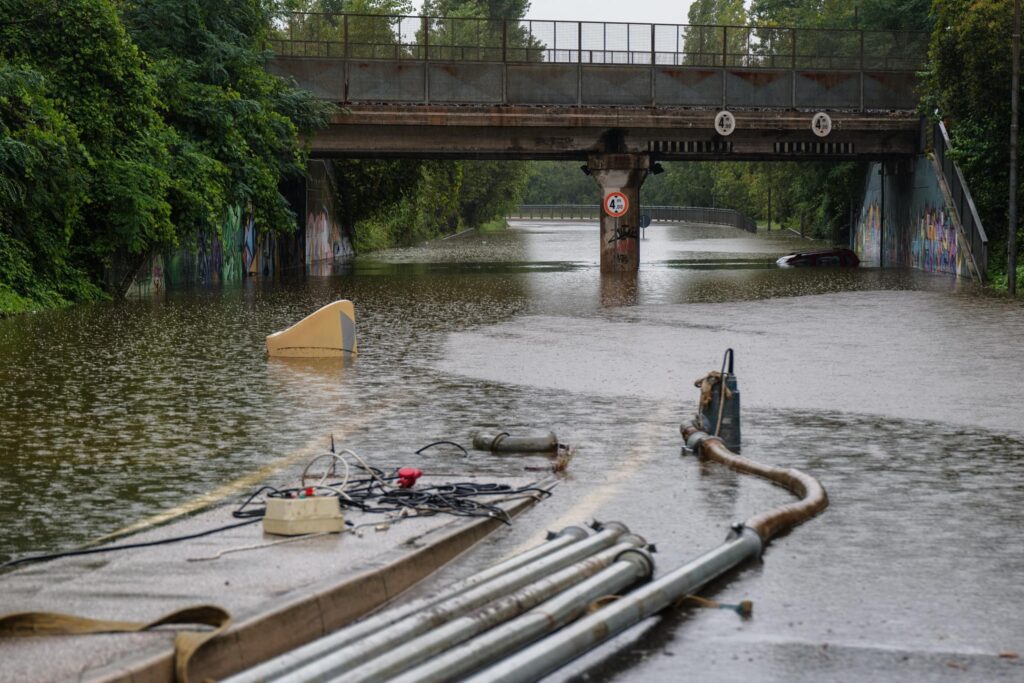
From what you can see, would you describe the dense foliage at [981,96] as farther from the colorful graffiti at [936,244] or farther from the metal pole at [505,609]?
the metal pole at [505,609]

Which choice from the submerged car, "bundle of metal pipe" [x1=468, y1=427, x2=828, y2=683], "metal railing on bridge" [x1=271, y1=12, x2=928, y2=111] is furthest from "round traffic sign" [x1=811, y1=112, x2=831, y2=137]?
"bundle of metal pipe" [x1=468, y1=427, x2=828, y2=683]

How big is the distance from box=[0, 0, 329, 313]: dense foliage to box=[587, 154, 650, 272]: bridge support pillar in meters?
11.3

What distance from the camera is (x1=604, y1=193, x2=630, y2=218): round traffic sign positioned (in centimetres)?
5134

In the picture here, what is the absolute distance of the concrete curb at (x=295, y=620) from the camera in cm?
582

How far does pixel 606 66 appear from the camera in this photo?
169 feet

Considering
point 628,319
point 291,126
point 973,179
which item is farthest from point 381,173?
point 628,319

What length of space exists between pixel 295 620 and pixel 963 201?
42.2 m

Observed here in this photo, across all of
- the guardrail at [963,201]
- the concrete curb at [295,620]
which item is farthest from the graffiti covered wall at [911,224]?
the concrete curb at [295,620]

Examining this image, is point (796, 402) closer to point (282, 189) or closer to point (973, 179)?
point (973, 179)

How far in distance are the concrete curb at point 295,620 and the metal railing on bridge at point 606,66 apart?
43.0 meters

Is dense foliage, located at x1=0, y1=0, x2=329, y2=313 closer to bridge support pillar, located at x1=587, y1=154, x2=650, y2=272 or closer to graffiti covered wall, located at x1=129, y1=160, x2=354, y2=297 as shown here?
graffiti covered wall, located at x1=129, y1=160, x2=354, y2=297

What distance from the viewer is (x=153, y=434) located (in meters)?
13.2

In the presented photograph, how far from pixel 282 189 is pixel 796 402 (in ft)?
142

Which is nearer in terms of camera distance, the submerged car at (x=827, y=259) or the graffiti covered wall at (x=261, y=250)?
the graffiti covered wall at (x=261, y=250)
